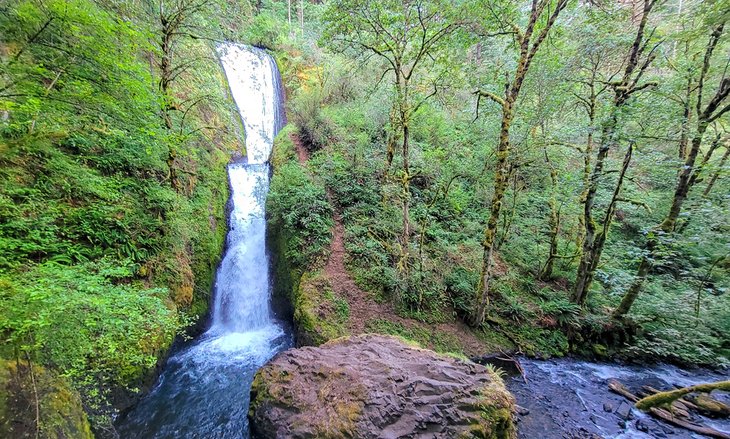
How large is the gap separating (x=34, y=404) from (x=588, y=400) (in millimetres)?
8312

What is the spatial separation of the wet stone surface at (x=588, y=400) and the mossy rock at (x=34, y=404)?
6161mm

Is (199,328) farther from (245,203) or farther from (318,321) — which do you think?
(245,203)

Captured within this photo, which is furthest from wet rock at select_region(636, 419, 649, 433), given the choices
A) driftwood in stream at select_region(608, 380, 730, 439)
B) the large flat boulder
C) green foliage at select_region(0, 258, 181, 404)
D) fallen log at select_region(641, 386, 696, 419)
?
green foliage at select_region(0, 258, 181, 404)

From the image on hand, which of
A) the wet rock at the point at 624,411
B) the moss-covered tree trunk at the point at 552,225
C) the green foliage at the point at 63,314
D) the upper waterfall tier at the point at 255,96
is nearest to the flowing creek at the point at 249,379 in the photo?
the wet rock at the point at 624,411

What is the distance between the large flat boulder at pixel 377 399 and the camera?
3.63m

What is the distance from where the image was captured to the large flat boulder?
11.9ft

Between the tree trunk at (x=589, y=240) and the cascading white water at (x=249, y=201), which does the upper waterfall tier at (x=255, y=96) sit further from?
the tree trunk at (x=589, y=240)

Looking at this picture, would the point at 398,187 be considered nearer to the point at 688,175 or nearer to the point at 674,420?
the point at 688,175

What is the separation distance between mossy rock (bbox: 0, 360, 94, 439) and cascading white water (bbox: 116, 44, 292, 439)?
6.60ft

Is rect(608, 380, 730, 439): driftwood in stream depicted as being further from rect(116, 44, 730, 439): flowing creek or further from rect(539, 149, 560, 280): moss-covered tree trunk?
rect(539, 149, 560, 280): moss-covered tree trunk

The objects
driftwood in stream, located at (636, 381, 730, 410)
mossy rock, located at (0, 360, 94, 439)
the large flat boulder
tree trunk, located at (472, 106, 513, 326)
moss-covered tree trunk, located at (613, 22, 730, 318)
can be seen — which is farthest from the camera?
tree trunk, located at (472, 106, 513, 326)

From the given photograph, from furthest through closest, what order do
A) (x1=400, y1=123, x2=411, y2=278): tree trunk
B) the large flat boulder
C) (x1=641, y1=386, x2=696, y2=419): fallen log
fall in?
(x1=400, y1=123, x2=411, y2=278): tree trunk → (x1=641, y1=386, x2=696, y2=419): fallen log → the large flat boulder

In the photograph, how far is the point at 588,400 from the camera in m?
5.66

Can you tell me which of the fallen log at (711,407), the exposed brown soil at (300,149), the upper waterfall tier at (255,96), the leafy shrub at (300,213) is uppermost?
the upper waterfall tier at (255,96)
